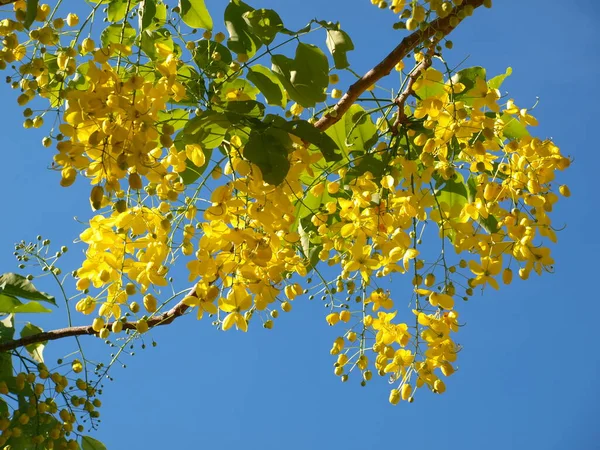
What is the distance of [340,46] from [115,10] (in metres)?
0.48

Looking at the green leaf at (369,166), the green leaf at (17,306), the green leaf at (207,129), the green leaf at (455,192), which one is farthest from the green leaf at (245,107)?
the green leaf at (17,306)

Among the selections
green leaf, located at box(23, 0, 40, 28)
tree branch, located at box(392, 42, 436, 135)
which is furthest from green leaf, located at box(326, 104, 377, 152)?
green leaf, located at box(23, 0, 40, 28)

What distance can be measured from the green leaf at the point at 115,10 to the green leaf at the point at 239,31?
29 cm

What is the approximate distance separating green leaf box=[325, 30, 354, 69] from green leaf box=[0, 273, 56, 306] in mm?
728

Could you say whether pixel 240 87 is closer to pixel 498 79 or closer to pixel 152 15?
pixel 152 15

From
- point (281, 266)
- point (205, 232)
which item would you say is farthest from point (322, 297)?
point (205, 232)

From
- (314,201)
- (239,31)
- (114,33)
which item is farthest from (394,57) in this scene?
(114,33)

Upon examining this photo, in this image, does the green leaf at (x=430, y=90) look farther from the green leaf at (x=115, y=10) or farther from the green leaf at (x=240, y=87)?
the green leaf at (x=115, y=10)

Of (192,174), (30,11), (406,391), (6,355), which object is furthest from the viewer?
(6,355)

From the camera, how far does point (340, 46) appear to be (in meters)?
1.23

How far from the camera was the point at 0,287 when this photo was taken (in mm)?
1524

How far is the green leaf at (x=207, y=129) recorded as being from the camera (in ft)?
3.53

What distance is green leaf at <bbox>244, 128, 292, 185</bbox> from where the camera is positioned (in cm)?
108

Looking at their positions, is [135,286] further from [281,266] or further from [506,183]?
[506,183]
